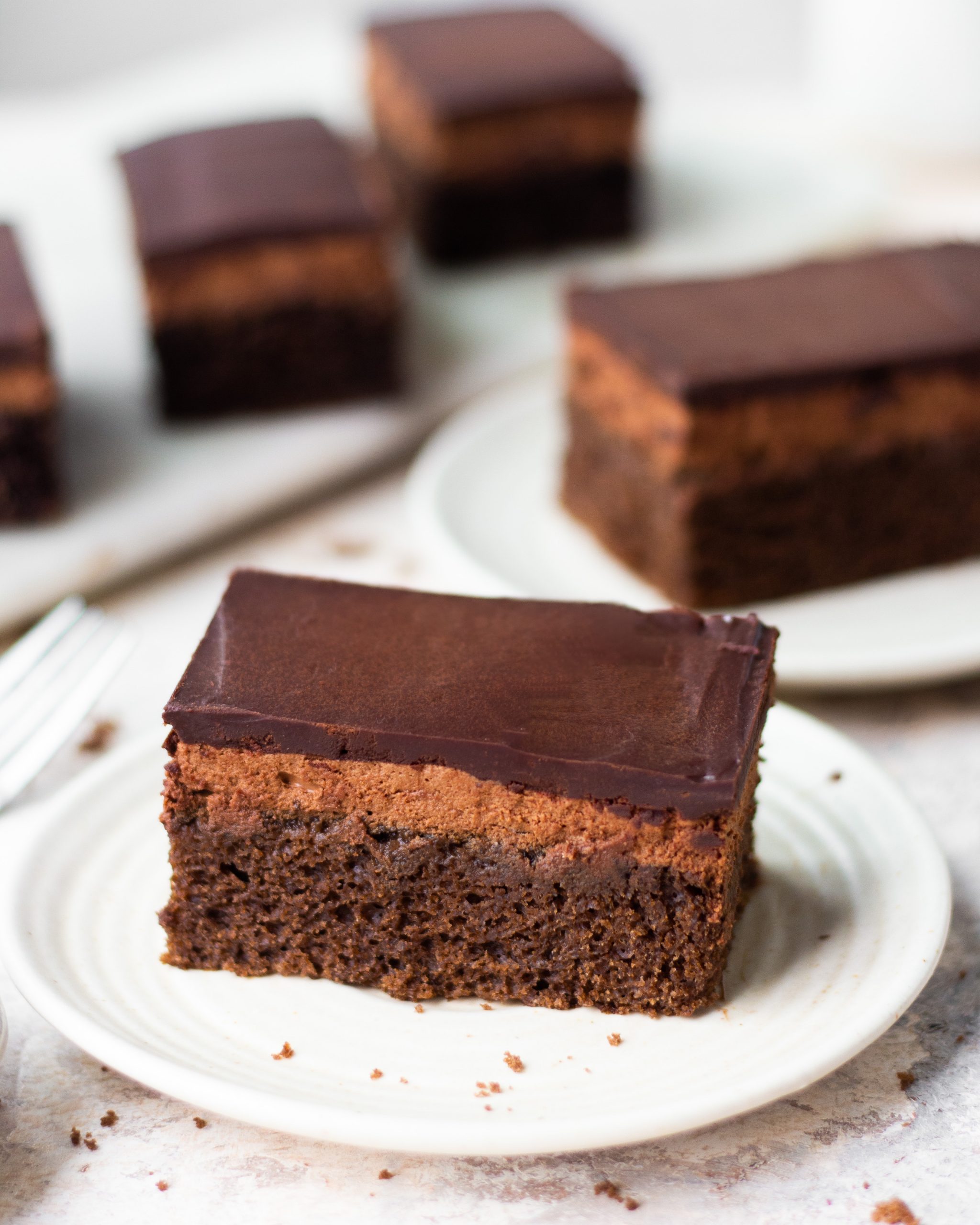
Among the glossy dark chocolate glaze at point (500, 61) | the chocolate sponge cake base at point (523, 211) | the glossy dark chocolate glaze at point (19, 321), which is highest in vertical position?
the glossy dark chocolate glaze at point (500, 61)

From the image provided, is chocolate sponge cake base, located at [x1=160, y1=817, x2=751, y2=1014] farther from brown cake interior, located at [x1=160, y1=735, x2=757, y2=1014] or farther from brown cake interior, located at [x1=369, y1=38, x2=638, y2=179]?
brown cake interior, located at [x1=369, y1=38, x2=638, y2=179]

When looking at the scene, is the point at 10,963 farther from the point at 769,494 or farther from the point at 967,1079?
the point at 769,494

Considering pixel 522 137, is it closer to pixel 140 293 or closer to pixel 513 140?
pixel 513 140

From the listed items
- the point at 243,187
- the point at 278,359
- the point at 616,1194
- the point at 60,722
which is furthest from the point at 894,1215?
the point at 243,187

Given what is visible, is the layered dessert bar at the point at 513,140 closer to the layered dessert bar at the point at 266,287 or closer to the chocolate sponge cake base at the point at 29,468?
the layered dessert bar at the point at 266,287

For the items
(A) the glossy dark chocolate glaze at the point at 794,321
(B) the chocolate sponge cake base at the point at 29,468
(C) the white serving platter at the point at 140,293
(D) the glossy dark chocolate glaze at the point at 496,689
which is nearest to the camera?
(D) the glossy dark chocolate glaze at the point at 496,689

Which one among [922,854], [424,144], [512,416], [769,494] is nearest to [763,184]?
[424,144]

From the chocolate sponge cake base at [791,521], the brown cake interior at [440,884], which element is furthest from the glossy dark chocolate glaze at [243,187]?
the brown cake interior at [440,884]
